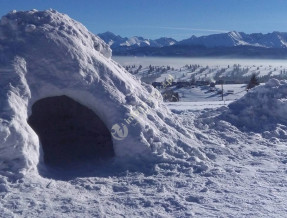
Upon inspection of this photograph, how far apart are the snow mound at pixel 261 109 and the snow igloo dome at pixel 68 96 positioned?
231cm

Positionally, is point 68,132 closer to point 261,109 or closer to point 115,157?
point 115,157

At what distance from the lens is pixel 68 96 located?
6.77 m

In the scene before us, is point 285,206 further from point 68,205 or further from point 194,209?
point 68,205

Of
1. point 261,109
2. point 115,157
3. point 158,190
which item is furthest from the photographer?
point 261,109

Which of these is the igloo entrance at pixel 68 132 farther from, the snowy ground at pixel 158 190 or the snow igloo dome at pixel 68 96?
the snowy ground at pixel 158 190

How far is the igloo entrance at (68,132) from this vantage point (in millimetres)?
7012

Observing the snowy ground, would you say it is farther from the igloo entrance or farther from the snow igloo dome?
the igloo entrance

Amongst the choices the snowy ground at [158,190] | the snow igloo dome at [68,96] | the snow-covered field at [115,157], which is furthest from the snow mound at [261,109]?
the snow igloo dome at [68,96]

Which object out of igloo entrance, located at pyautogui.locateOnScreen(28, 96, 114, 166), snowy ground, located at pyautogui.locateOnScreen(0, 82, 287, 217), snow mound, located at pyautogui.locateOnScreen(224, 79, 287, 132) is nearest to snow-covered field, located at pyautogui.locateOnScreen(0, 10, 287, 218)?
snowy ground, located at pyautogui.locateOnScreen(0, 82, 287, 217)

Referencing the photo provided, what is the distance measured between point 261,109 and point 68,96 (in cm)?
548

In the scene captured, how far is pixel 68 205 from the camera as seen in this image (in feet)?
15.6

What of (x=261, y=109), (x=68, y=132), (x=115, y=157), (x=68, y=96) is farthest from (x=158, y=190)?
(x=261, y=109)

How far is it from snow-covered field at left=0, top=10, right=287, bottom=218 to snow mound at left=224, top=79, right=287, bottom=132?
46cm

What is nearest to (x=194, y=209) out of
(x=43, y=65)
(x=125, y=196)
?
(x=125, y=196)
